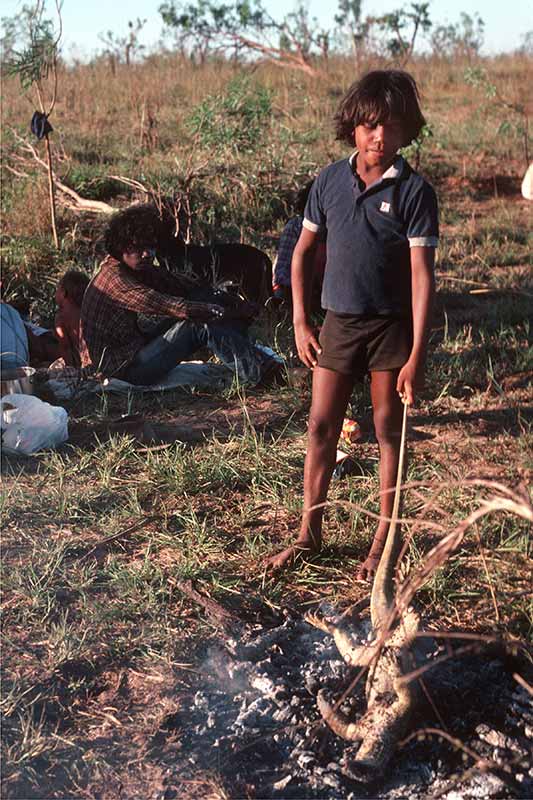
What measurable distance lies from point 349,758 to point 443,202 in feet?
21.4

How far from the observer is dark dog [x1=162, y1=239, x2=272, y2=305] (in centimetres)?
573

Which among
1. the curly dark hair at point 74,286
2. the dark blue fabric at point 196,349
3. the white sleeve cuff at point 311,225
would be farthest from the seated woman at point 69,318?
the white sleeve cuff at point 311,225

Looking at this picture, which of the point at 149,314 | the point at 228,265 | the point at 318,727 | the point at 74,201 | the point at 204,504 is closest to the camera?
the point at 318,727

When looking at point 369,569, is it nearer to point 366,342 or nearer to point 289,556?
point 289,556

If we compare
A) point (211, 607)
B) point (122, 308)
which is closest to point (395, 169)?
point (211, 607)

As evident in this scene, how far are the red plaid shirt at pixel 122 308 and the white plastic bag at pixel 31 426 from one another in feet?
2.56

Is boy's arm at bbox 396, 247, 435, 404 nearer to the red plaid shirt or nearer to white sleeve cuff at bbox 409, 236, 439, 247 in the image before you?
white sleeve cuff at bbox 409, 236, 439, 247

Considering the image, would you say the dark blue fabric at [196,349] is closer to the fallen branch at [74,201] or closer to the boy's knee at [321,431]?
the boy's knee at [321,431]

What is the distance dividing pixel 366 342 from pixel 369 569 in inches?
27.9

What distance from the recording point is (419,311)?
266 centimetres

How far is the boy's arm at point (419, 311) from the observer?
8.61ft

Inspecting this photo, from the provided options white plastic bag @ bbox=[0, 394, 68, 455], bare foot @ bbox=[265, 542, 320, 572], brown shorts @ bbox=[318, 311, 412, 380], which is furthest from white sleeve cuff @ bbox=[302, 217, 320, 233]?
white plastic bag @ bbox=[0, 394, 68, 455]

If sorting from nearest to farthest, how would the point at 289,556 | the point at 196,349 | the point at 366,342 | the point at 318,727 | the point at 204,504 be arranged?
the point at 318,727, the point at 366,342, the point at 289,556, the point at 204,504, the point at 196,349

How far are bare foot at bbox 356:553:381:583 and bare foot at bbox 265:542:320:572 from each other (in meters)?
0.19
